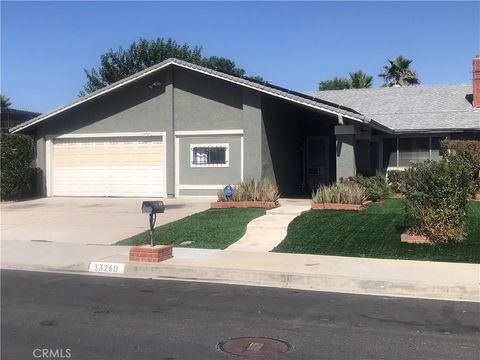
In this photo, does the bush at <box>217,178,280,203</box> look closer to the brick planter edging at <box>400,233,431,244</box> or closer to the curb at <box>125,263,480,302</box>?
the brick planter edging at <box>400,233,431,244</box>

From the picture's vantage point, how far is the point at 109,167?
2105cm

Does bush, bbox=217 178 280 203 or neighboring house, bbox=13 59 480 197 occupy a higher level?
neighboring house, bbox=13 59 480 197

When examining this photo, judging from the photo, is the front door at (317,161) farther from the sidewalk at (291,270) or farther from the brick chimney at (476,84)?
the sidewalk at (291,270)

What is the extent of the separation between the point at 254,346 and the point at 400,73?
144 ft

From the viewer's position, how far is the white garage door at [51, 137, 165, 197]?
20.5m

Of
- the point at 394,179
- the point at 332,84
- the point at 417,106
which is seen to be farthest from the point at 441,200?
the point at 332,84

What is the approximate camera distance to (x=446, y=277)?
8438 millimetres

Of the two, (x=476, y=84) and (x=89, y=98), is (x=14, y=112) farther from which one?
(x=476, y=84)

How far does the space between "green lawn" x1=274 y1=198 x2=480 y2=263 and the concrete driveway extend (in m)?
3.86

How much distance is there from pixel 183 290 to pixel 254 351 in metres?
2.97

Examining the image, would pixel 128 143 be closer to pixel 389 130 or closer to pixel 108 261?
pixel 389 130

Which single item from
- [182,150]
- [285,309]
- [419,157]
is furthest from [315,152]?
[285,309]

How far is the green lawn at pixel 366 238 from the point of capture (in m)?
10.2

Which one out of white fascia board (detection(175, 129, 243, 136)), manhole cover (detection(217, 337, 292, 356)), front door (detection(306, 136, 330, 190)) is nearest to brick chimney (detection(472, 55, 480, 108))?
front door (detection(306, 136, 330, 190))
